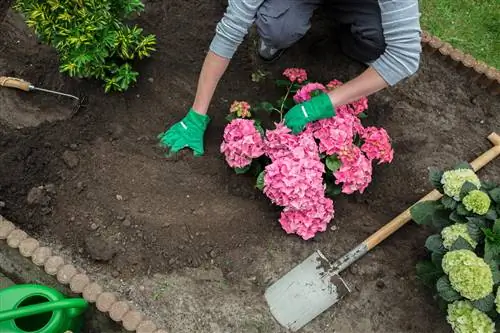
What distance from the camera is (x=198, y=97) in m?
2.44

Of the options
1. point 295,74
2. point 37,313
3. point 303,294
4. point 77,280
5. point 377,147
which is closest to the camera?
point 37,313

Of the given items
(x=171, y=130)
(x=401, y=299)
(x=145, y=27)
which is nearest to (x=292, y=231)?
(x=401, y=299)

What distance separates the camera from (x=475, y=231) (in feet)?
6.61

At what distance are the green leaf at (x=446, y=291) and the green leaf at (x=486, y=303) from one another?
7 cm

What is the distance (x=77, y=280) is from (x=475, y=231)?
5.27ft

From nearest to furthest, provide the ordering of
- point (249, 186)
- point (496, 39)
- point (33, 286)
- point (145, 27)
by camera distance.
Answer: point (33, 286), point (249, 186), point (145, 27), point (496, 39)

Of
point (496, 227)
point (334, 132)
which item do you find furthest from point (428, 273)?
point (334, 132)

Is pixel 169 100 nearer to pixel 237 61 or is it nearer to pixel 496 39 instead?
pixel 237 61

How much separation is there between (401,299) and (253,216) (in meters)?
0.76

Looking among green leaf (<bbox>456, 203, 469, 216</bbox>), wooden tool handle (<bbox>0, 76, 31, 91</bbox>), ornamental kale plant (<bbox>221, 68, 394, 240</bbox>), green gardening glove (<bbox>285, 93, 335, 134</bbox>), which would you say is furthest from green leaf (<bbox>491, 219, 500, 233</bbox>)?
wooden tool handle (<bbox>0, 76, 31, 91</bbox>)

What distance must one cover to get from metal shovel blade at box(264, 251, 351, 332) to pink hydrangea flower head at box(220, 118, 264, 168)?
549mm

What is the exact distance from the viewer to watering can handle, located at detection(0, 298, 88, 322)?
1709 millimetres

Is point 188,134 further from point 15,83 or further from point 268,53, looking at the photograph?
point 15,83

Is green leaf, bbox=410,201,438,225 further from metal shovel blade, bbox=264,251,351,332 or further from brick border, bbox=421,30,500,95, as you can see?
brick border, bbox=421,30,500,95
